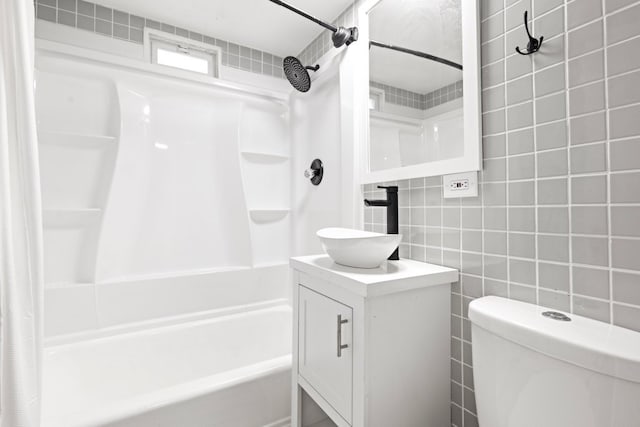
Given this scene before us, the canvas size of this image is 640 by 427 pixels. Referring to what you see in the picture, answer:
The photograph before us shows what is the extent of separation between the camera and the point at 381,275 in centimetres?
91

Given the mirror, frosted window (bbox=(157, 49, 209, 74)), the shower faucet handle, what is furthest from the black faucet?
frosted window (bbox=(157, 49, 209, 74))

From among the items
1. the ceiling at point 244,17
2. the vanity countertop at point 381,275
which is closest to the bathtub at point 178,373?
the vanity countertop at point 381,275

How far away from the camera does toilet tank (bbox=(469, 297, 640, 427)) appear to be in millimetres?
522

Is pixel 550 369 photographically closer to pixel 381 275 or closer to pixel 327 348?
pixel 381 275

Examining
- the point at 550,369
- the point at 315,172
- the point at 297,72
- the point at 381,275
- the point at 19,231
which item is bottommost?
the point at 550,369

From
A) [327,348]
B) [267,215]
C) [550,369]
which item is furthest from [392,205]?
[267,215]

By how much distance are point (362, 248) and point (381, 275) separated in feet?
0.35

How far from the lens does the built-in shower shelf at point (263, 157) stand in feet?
6.85

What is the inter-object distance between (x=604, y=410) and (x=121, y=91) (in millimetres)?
2329

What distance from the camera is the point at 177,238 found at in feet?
6.15

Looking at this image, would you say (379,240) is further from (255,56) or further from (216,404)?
(255,56)

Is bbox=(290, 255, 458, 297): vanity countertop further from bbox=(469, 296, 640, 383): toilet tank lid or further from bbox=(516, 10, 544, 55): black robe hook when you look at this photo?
bbox=(516, 10, 544, 55): black robe hook

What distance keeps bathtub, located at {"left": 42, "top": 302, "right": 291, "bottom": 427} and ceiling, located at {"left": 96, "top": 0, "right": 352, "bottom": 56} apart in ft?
6.27

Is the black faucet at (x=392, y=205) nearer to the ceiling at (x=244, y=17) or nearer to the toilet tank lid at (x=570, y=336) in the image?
the toilet tank lid at (x=570, y=336)
